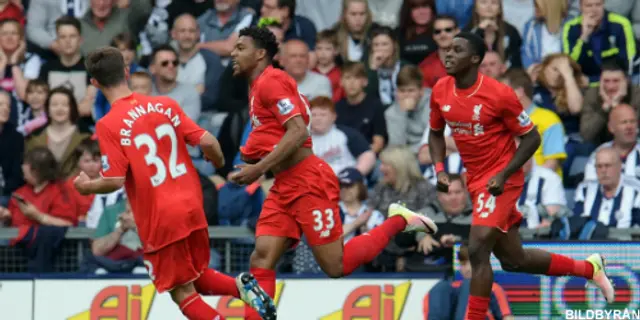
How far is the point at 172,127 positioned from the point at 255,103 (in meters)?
0.73

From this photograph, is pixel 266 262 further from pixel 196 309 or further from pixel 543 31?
pixel 543 31

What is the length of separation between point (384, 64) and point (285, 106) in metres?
4.87

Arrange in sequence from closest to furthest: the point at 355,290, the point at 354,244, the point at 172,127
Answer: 1. the point at 172,127
2. the point at 354,244
3. the point at 355,290

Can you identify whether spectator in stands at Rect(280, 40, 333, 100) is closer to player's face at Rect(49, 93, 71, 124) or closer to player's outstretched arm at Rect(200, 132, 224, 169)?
player's face at Rect(49, 93, 71, 124)

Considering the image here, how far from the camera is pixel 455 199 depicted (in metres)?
12.6

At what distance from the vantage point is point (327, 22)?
15.3 m

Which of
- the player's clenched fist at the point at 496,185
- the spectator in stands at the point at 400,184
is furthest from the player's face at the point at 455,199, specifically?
the player's clenched fist at the point at 496,185

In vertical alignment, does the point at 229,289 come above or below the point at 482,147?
below

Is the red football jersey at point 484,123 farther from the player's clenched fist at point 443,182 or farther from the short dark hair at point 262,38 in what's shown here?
the short dark hair at point 262,38

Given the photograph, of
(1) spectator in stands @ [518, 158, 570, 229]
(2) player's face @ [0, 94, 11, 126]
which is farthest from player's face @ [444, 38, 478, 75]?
(2) player's face @ [0, 94, 11, 126]

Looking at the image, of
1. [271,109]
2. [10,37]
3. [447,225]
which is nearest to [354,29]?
[447,225]

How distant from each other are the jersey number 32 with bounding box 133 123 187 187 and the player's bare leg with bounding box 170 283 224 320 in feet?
2.53

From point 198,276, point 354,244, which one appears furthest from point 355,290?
point 198,276

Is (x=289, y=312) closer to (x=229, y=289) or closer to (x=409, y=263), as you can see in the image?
(x=409, y=263)
